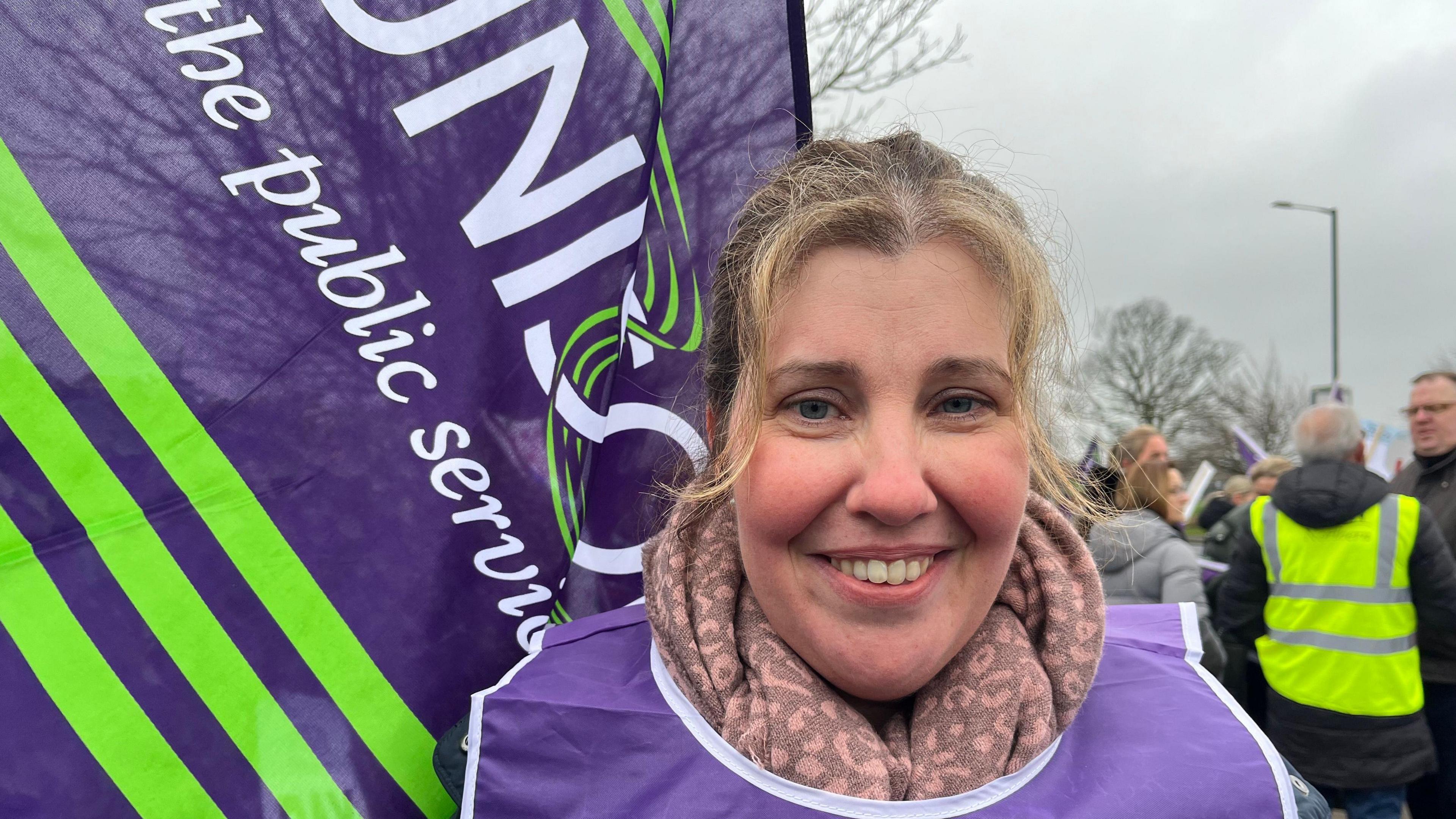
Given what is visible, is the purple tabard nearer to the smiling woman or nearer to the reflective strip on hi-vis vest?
the smiling woman

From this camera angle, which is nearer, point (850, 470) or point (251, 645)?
point (850, 470)

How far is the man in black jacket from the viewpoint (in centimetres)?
344

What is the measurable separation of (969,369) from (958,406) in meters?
0.06

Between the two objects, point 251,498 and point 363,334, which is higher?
point 363,334

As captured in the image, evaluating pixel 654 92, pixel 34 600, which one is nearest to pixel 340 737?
pixel 34 600

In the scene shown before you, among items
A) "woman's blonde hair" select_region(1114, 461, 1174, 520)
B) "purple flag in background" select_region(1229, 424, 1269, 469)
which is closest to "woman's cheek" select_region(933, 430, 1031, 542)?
"woman's blonde hair" select_region(1114, 461, 1174, 520)

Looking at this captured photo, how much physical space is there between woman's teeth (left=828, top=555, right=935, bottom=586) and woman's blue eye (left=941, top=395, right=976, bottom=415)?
19 cm

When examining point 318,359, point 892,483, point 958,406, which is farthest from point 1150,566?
point 318,359

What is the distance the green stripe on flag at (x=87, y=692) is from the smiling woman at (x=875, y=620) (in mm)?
376

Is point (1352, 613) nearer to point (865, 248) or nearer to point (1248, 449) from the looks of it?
point (865, 248)

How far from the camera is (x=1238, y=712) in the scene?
137cm

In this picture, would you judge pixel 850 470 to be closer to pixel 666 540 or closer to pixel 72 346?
pixel 666 540

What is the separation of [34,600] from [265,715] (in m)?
0.32

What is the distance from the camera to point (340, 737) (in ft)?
4.50
